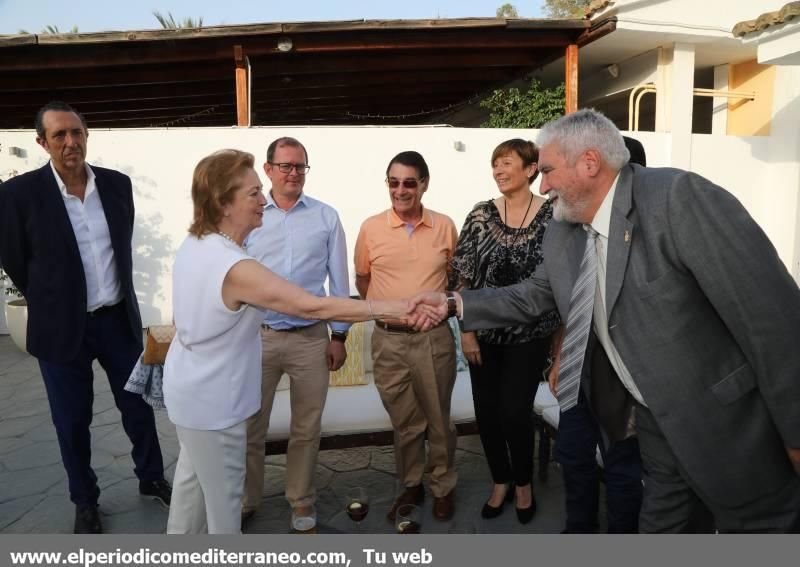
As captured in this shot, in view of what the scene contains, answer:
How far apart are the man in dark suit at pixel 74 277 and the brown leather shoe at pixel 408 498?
162 centimetres

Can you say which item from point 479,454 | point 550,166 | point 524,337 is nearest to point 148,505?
point 479,454

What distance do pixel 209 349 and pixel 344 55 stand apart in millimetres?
7898

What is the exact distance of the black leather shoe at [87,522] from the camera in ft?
10.5

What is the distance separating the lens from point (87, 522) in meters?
3.22

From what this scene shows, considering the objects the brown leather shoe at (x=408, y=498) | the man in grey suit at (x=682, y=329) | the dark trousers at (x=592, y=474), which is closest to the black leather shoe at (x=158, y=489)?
the brown leather shoe at (x=408, y=498)

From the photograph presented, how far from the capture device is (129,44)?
7965 millimetres

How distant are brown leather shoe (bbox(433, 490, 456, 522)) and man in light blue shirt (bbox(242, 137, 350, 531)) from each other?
0.74 m

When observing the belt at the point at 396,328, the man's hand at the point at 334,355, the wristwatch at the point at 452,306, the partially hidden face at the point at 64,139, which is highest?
the partially hidden face at the point at 64,139

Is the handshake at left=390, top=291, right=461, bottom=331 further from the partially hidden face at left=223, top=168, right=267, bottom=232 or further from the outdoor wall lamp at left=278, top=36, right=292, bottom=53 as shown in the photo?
the outdoor wall lamp at left=278, top=36, right=292, bottom=53

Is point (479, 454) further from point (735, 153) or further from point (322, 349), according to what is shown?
point (735, 153)

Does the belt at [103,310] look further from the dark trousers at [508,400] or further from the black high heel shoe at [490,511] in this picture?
the black high heel shoe at [490,511]

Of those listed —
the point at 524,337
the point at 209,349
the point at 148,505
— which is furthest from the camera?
the point at 148,505

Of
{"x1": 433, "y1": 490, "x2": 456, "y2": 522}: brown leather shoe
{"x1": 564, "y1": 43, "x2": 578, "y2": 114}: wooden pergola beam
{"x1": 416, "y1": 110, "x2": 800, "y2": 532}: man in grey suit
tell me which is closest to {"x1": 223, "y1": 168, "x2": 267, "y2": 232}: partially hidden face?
{"x1": 416, "y1": 110, "x2": 800, "y2": 532}: man in grey suit

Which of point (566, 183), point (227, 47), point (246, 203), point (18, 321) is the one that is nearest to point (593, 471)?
point (566, 183)
